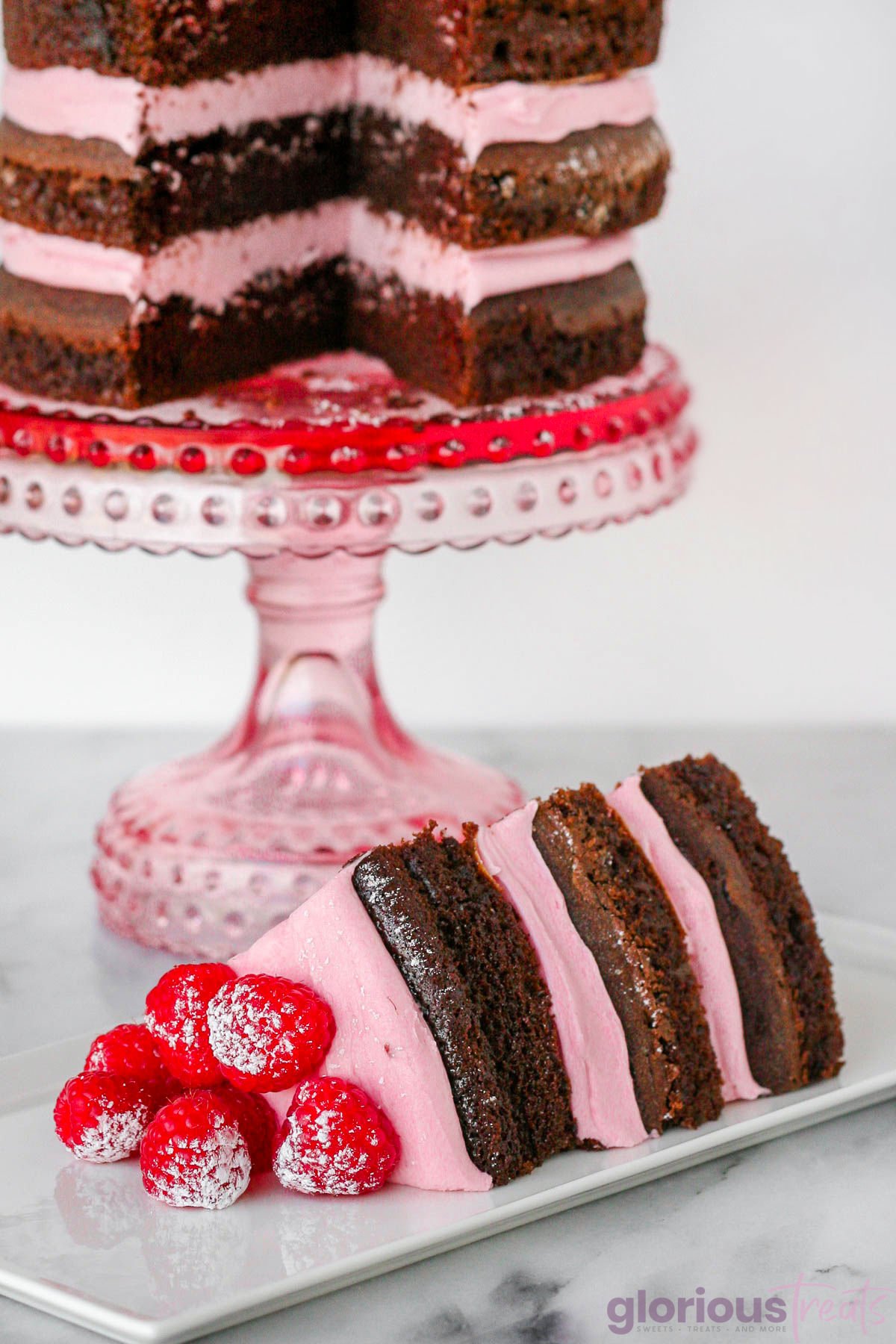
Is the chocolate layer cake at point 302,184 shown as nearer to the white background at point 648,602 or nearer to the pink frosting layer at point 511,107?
the pink frosting layer at point 511,107

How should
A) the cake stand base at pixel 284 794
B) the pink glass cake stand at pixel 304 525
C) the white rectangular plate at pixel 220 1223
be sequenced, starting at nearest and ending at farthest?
the white rectangular plate at pixel 220 1223 < the pink glass cake stand at pixel 304 525 < the cake stand base at pixel 284 794

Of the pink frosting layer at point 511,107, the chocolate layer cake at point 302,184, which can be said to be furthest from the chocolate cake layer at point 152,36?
the pink frosting layer at point 511,107

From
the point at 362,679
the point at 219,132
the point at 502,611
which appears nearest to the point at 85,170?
the point at 219,132

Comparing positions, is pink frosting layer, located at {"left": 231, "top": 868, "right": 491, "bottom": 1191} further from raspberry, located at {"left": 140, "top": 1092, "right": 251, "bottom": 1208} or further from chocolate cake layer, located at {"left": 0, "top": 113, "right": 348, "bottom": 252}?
chocolate cake layer, located at {"left": 0, "top": 113, "right": 348, "bottom": 252}

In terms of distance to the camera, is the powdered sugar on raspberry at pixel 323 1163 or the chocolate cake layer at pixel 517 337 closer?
the powdered sugar on raspberry at pixel 323 1163

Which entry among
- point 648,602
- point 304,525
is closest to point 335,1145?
point 304,525

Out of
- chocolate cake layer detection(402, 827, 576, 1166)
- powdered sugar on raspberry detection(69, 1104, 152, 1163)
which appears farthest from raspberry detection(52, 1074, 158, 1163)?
chocolate cake layer detection(402, 827, 576, 1166)

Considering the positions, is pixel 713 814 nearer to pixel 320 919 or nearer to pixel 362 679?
pixel 320 919
